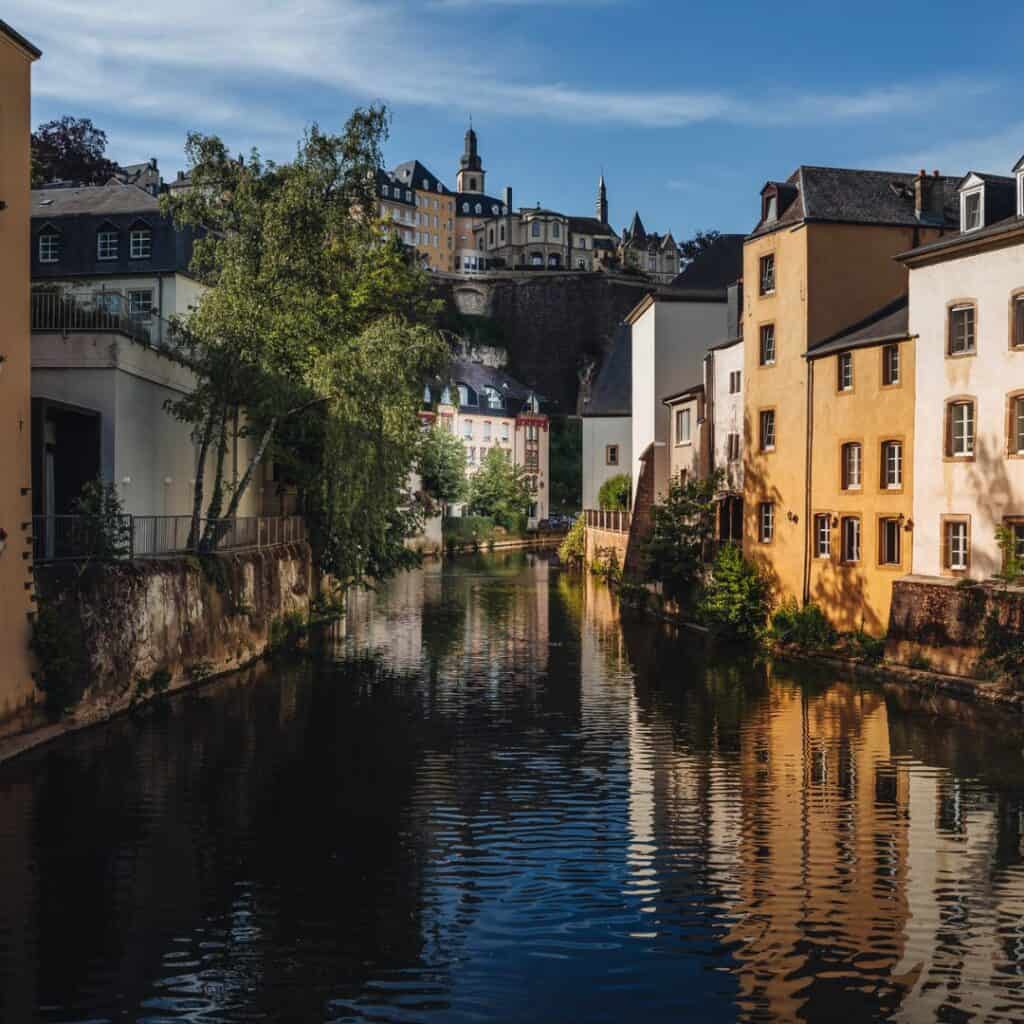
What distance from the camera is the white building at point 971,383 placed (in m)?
30.3

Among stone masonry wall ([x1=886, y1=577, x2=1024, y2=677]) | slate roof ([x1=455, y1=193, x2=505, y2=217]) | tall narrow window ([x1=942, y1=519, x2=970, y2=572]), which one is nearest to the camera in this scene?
stone masonry wall ([x1=886, y1=577, x2=1024, y2=677])

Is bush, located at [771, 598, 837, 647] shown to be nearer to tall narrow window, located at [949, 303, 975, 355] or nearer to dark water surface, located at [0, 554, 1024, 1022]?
dark water surface, located at [0, 554, 1024, 1022]

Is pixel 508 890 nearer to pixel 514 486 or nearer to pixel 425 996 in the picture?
pixel 425 996

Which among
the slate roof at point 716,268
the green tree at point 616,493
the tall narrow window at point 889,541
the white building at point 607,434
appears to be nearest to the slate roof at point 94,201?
the slate roof at point 716,268

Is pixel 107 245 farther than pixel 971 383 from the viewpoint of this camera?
Yes

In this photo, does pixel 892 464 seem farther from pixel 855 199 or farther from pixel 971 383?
pixel 855 199

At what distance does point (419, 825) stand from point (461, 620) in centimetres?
2796

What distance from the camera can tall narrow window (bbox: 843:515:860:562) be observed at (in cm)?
3600

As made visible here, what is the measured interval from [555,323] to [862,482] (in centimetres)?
11662

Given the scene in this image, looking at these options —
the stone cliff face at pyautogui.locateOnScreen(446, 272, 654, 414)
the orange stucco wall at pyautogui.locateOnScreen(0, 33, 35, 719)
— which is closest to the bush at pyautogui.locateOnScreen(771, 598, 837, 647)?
the orange stucco wall at pyautogui.locateOnScreen(0, 33, 35, 719)

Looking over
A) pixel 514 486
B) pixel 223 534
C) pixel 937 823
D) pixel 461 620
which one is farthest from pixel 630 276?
pixel 937 823

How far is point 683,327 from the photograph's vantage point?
187 ft

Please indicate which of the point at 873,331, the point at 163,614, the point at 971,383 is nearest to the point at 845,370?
the point at 873,331

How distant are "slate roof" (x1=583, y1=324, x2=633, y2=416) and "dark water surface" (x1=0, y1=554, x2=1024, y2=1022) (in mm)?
46564
